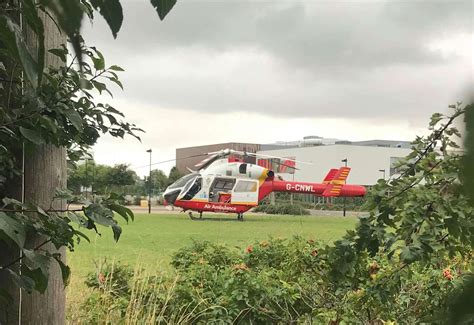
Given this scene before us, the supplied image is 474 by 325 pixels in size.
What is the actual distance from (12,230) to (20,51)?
0.69m

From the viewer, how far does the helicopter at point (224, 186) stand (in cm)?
2461

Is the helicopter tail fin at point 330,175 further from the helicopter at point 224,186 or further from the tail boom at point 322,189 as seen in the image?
the helicopter at point 224,186

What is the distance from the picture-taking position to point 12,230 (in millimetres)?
1106

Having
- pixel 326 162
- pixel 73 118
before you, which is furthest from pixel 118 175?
pixel 326 162

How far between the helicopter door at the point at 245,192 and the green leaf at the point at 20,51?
83.7 feet

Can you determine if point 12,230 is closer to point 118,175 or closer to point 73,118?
point 73,118

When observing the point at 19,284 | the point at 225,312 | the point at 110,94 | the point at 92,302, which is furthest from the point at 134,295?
the point at 19,284

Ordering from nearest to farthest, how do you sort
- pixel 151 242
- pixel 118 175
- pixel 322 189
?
pixel 151 242 < pixel 118 175 < pixel 322 189

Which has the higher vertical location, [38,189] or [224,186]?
[38,189]

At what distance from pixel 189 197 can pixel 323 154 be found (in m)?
22.5

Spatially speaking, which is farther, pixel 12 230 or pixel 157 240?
pixel 157 240

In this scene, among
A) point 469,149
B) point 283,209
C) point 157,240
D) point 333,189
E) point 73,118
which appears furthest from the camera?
point 283,209

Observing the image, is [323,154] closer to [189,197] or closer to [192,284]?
[189,197]

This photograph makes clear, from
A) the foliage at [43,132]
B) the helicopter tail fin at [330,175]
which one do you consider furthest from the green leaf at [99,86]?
the helicopter tail fin at [330,175]
